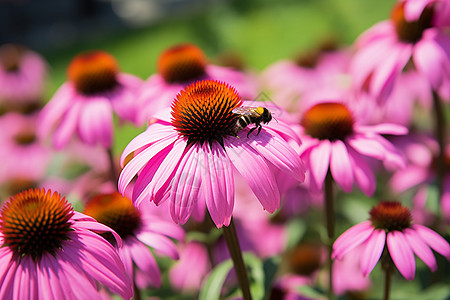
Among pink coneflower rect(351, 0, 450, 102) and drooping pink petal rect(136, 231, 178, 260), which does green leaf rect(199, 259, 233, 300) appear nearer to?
drooping pink petal rect(136, 231, 178, 260)

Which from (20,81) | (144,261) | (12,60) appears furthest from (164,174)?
(12,60)

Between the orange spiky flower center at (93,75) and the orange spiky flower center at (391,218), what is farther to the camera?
the orange spiky flower center at (93,75)

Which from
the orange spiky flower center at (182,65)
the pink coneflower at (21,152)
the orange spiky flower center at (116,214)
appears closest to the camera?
the orange spiky flower center at (116,214)

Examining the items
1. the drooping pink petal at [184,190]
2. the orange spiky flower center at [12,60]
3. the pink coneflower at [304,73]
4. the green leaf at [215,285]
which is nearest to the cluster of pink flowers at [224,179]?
the drooping pink petal at [184,190]

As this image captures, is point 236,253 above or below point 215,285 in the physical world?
above

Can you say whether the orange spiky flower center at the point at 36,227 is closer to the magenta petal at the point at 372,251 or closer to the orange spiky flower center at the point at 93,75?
the magenta petal at the point at 372,251

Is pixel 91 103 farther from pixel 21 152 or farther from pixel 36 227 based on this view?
pixel 21 152

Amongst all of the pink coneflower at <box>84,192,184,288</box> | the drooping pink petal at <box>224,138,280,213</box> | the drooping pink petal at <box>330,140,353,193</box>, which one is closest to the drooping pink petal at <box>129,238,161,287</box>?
the pink coneflower at <box>84,192,184,288</box>
